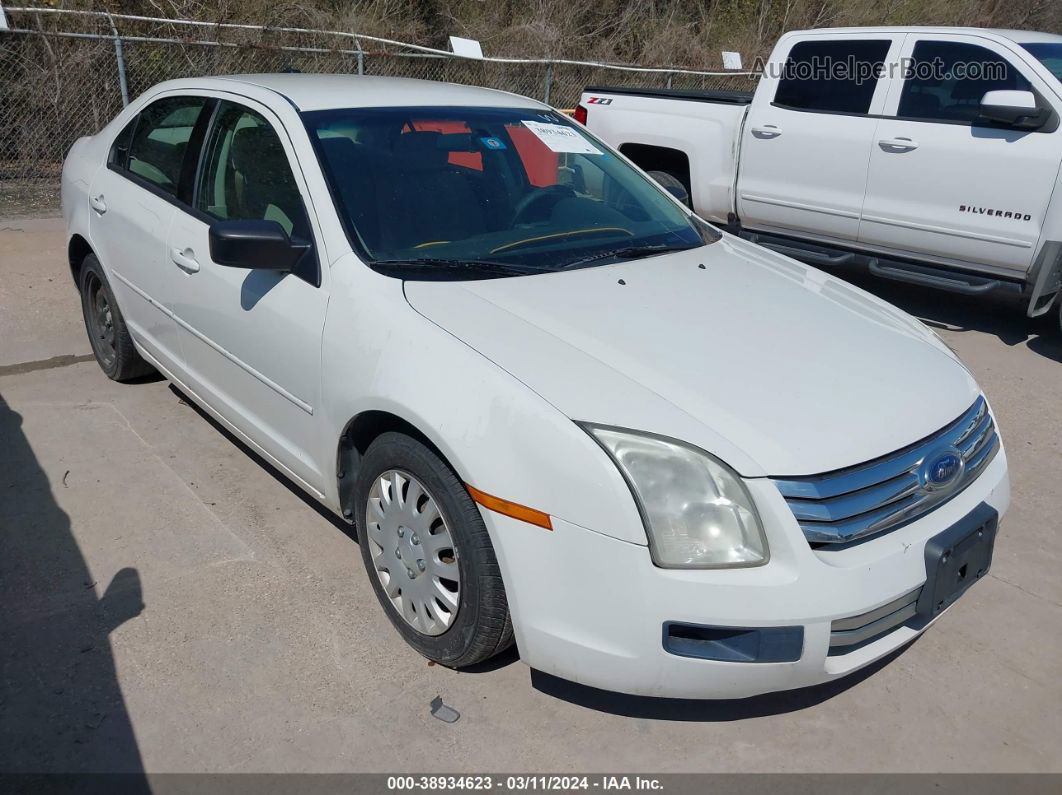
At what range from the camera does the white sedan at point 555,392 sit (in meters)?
2.33

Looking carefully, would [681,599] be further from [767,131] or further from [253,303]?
[767,131]

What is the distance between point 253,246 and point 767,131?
5160mm

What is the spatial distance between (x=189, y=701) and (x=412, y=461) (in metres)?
1.00

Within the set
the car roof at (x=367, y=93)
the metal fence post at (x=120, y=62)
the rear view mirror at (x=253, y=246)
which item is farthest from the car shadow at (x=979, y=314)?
the metal fence post at (x=120, y=62)

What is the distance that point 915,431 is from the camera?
261cm

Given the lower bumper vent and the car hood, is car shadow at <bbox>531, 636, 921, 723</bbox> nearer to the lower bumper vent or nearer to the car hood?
the lower bumper vent

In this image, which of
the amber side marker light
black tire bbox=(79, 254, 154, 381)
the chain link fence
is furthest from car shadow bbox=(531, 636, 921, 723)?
the chain link fence

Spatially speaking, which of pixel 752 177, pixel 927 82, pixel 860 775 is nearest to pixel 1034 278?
pixel 927 82

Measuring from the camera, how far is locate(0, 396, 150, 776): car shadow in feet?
8.43

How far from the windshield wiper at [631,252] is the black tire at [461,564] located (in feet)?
3.09

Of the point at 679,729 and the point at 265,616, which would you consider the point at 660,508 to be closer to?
the point at 679,729

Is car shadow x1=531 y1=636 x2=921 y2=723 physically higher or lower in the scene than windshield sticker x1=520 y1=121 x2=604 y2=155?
lower

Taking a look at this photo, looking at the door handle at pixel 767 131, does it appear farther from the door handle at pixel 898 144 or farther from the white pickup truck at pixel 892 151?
the door handle at pixel 898 144

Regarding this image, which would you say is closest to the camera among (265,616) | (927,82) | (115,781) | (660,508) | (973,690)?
(660,508)
